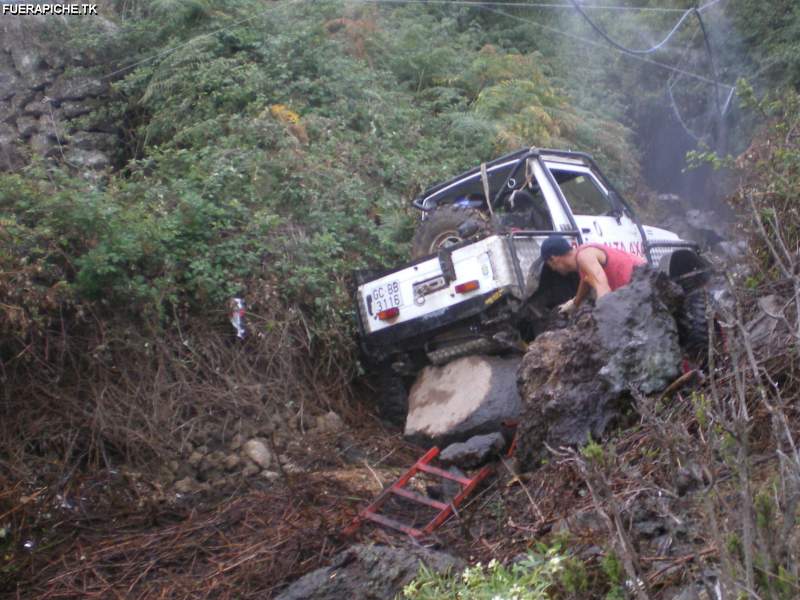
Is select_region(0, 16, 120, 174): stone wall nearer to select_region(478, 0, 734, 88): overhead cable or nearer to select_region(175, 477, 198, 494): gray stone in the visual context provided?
select_region(175, 477, 198, 494): gray stone

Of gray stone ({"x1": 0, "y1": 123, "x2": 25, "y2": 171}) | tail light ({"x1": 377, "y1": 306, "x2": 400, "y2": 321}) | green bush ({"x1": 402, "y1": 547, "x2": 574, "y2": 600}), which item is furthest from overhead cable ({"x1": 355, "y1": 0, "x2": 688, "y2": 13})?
green bush ({"x1": 402, "y1": 547, "x2": 574, "y2": 600})

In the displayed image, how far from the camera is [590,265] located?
6.73 metres

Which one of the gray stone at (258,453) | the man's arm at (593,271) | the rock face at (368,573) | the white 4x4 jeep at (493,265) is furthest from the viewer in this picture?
the white 4x4 jeep at (493,265)

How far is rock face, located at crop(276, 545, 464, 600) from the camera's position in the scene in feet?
15.0

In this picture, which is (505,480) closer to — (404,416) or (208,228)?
(404,416)

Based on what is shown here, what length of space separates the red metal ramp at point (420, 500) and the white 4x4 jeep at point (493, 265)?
5.06 ft

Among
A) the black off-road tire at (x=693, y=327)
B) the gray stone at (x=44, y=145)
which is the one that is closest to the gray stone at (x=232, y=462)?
the black off-road tire at (x=693, y=327)

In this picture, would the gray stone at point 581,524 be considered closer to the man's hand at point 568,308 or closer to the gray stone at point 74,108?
the man's hand at point 568,308

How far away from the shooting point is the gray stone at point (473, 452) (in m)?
6.20

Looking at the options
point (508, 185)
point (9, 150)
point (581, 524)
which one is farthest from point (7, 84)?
point (581, 524)

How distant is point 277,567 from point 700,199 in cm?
1246

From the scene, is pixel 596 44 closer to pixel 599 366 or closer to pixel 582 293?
pixel 582 293

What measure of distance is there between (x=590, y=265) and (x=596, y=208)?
7.58ft

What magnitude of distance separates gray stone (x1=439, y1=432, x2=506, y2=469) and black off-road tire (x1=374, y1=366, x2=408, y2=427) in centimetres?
175
